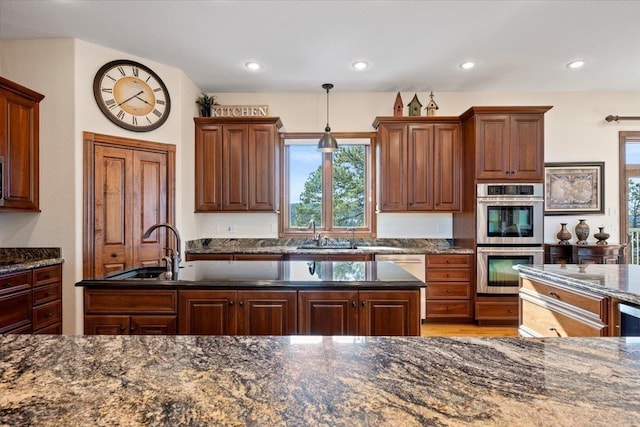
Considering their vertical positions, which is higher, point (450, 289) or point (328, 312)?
point (328, 312)

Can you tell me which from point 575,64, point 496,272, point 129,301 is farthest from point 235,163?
point 575,64

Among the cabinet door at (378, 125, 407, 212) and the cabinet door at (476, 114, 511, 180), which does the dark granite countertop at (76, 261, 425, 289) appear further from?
the cabinet door at (476, 114, 511, 180)

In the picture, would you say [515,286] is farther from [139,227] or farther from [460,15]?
[139,227]

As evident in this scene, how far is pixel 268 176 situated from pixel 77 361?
11.9 feet

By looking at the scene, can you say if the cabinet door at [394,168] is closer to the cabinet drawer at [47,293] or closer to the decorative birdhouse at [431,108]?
the decorative birdhouse at [431,108]

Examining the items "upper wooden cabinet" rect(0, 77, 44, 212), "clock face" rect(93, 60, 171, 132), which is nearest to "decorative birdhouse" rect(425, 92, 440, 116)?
"clock face" rect(93, 60, 171, 132)

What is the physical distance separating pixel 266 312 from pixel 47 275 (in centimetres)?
235

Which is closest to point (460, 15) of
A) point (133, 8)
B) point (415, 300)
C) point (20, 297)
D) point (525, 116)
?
point (525, 116)

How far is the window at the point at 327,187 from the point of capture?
4836 mm

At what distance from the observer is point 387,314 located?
2.06m

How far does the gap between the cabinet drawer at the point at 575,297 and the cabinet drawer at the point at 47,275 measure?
13.1 feet

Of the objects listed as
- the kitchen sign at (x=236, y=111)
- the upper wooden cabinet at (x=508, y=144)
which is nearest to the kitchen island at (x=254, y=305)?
the upper wooden cabinet at (x=508, y=144)

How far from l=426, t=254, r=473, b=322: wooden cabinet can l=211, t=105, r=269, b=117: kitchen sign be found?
113 inches

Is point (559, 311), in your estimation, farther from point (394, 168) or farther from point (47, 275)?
point (47, 275)
